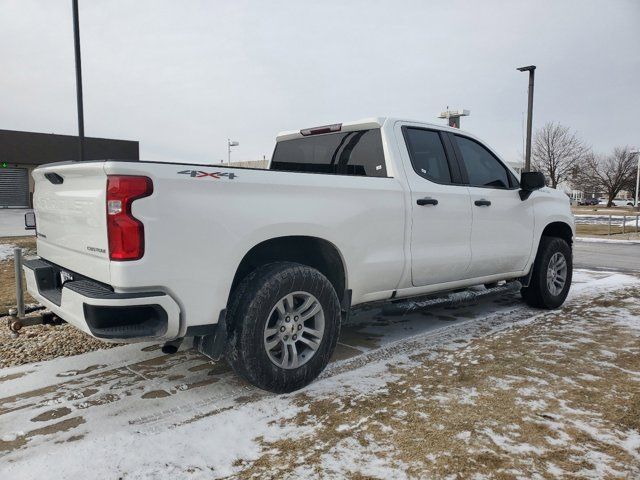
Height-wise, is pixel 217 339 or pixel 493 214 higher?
pixel 493 214

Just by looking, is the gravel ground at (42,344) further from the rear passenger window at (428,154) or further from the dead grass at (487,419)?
the rear passenger window at (428,154)

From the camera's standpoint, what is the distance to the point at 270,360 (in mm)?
3309

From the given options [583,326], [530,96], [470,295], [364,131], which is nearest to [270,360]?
[364,131]

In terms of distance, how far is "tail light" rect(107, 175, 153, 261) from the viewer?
2.73m

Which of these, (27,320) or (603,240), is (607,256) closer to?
(603,240)

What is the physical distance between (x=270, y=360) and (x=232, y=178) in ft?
3.87

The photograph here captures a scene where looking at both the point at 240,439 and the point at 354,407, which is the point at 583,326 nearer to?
the point at 354,407

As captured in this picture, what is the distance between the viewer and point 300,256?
386cm

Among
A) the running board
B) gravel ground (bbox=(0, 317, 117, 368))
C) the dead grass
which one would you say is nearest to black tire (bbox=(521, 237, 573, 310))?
the running board

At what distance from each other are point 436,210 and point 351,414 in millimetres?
1981

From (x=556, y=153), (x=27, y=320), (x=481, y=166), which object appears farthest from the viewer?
(x=556, y=153)

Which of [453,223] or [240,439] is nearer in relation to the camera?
[240,439]

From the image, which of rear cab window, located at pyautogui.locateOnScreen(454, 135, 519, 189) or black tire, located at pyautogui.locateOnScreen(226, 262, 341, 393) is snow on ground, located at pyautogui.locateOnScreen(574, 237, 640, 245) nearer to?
rear cab window, located at pyautogui.locateOnScreen(454, 135, 519, 189)

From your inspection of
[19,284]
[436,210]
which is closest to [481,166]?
[436,210]
